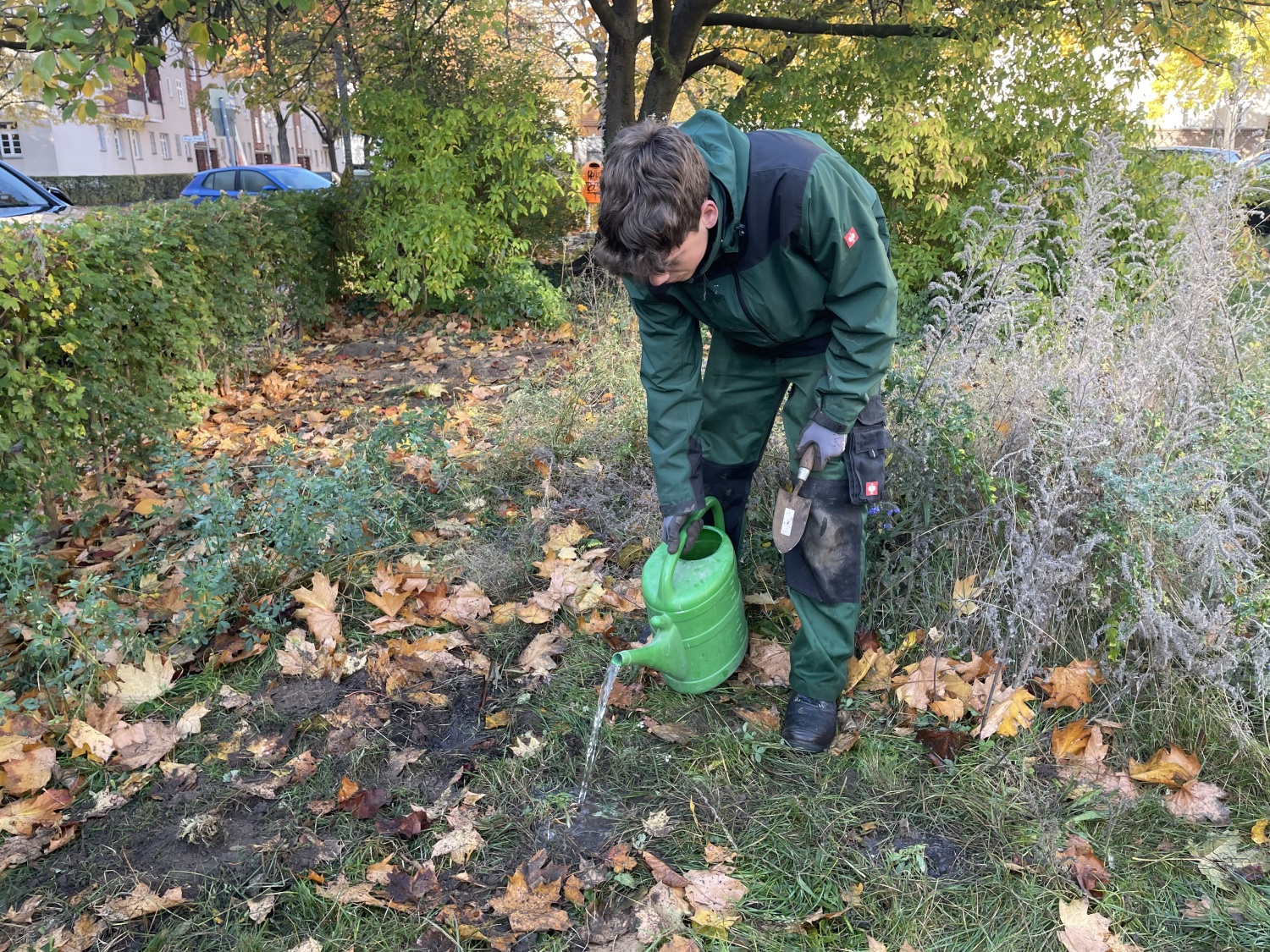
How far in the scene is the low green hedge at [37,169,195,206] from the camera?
2447 cm

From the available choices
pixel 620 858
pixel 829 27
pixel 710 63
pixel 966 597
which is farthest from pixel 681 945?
pixel 710 63

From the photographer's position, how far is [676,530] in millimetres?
2525

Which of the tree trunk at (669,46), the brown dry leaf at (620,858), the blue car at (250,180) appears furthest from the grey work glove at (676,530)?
the blue car at (250,180)

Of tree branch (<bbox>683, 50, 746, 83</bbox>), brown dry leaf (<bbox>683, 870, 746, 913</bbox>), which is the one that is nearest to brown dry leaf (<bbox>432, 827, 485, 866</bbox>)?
brown dry leaf (<bbox>683, 870, 746, 913</bbox>)

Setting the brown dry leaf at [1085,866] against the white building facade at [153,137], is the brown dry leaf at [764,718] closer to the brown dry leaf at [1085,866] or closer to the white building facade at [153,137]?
the brown dry leaf at [1085,866]

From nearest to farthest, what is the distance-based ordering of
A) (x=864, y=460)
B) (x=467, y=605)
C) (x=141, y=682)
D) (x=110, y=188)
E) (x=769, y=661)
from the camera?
(x=864, y=460)
(x=141, y=682)
(x=769, y=661)
(x=467, y=605)
(x=110, y=188)

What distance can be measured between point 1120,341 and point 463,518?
2.69 metres

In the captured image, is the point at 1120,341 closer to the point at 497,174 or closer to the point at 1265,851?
the point at 1265,851

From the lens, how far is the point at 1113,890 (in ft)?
6.68

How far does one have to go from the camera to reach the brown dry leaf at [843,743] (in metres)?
2.49

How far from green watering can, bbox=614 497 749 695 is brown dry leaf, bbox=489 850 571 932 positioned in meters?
0.54

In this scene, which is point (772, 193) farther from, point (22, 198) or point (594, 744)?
point (22, 198)

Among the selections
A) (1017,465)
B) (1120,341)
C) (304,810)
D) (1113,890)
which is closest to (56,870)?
(304,810)

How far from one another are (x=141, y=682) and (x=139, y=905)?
2.81ft
